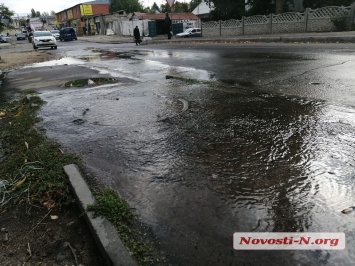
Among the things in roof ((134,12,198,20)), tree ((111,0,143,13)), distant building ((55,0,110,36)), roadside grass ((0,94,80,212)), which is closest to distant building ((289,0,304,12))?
roof ((134,12,198,20))

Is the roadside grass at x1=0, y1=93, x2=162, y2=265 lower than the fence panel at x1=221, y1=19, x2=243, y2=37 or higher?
lower

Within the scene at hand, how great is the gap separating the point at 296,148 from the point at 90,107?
4.11 m

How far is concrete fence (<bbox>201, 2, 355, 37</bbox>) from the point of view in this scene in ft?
61.6

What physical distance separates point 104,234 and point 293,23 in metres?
23.3

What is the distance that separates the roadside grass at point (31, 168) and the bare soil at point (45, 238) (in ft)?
0.39

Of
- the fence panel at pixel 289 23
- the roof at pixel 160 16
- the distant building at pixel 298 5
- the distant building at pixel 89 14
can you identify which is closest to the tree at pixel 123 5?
the distant building at pixel 89 14

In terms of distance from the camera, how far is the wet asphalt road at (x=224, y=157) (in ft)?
7.28

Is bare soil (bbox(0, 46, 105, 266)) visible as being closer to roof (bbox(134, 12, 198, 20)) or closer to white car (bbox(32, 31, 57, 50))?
white car (bbox(32, 31, 57, 50))

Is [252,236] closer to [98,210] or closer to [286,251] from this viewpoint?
[286,251]

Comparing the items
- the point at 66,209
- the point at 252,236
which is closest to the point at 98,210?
the point at 66,209

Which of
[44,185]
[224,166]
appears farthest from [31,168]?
[224,166]

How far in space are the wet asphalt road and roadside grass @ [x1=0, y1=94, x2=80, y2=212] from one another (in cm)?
29

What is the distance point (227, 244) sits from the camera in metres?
2.10

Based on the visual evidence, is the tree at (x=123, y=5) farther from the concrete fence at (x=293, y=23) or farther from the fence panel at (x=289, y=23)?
the fence panel at (x=289, y=23)
